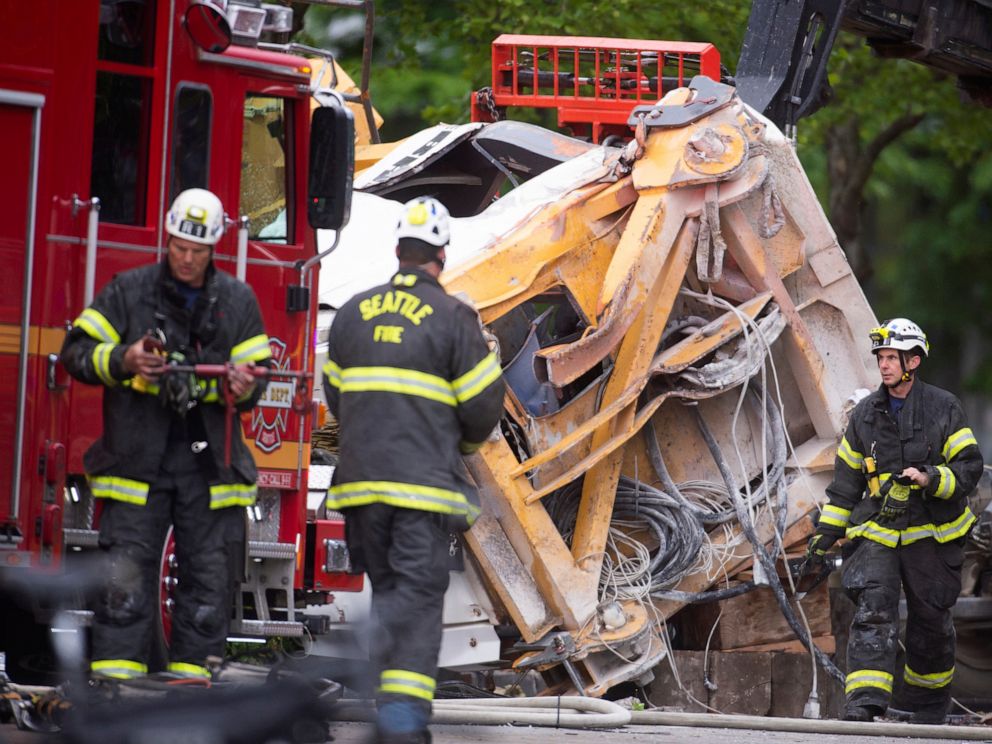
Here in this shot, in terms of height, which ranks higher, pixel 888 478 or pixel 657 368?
pixel 657 368

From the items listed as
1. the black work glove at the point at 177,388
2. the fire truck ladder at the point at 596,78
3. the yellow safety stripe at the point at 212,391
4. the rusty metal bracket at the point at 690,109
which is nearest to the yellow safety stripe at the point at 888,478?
the rusty metal bracket at the point at 690,109

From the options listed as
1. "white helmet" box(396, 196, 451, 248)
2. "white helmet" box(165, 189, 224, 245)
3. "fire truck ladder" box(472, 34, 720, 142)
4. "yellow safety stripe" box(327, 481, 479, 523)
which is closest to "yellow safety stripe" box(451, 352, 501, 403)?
"yellow safety stripe" box(327, 481, 479, 523)

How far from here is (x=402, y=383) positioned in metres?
5.87

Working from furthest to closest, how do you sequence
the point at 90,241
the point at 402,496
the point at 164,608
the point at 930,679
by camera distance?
the point at 930,679 < the point at 164,608 < the point at 90,241 < the point at 402,496

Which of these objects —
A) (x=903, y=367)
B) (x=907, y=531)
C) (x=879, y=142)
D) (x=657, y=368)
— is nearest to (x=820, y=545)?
(x=907, y=531)

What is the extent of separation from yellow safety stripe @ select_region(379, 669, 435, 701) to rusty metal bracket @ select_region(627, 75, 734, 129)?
4.22 metres

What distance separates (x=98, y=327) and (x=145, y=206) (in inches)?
38.4

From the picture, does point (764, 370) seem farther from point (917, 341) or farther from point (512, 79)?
point (512, 79)

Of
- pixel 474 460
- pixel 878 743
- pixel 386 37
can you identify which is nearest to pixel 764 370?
pixel 474 460

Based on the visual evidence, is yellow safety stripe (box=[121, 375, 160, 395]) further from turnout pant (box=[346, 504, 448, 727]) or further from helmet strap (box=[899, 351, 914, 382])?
helmet strap (box=[899, 351, 914, 382])

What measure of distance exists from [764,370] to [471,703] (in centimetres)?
284

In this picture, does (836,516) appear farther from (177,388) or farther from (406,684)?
(177,388)

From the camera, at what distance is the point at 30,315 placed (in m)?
6.54

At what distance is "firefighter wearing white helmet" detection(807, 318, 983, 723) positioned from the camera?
8469 millimetres
